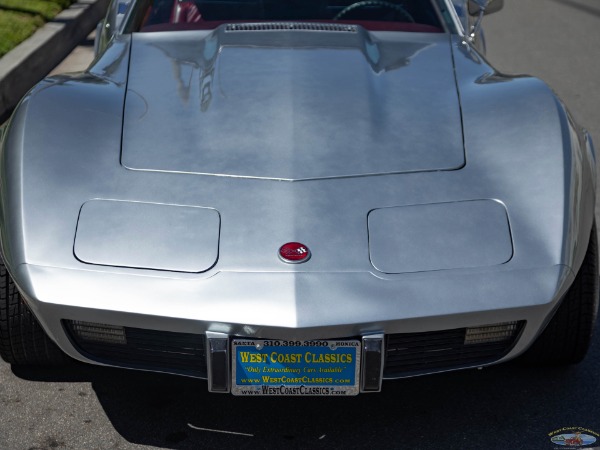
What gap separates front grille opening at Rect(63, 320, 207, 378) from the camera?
2535 millimetres

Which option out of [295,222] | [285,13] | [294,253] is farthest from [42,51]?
[294,253]

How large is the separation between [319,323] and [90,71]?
5.27ft

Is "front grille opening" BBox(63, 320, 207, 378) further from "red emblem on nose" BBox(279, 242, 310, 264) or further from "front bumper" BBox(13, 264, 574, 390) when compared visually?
"red emblem on nose" BBox(279, 242, 310, 264)

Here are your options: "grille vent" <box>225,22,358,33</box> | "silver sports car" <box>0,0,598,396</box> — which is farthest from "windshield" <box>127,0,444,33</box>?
"silver sports car" <box>0,0,598,396</box>

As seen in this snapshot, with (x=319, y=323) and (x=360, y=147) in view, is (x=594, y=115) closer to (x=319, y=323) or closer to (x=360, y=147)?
(x=360, y=147)

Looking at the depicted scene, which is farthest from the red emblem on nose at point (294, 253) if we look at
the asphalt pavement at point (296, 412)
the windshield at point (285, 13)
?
the windshield at point (285, 13)

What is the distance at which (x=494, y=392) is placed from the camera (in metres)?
2.96

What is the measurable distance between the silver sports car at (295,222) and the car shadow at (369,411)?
0.40 feet

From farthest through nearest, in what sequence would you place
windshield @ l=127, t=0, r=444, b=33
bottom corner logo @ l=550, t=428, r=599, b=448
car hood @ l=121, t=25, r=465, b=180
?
1. windshield @ l=127, t=0, r=444, b=33
2. car hood @ l=121, t=25, r=465, b=180
3. bottom corner logo @ l=550, t=428, r=599, b=448

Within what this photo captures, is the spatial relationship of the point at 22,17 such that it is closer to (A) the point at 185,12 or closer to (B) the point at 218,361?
(A) the point at 185,12

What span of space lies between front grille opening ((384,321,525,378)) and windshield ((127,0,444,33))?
1716mm

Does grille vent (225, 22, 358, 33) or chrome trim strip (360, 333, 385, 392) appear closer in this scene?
chrome trim strip (360, 333, 385, 392)

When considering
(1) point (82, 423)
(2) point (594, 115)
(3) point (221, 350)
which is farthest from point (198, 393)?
(2) point (594, 115)

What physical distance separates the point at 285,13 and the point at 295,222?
62.3 inches
